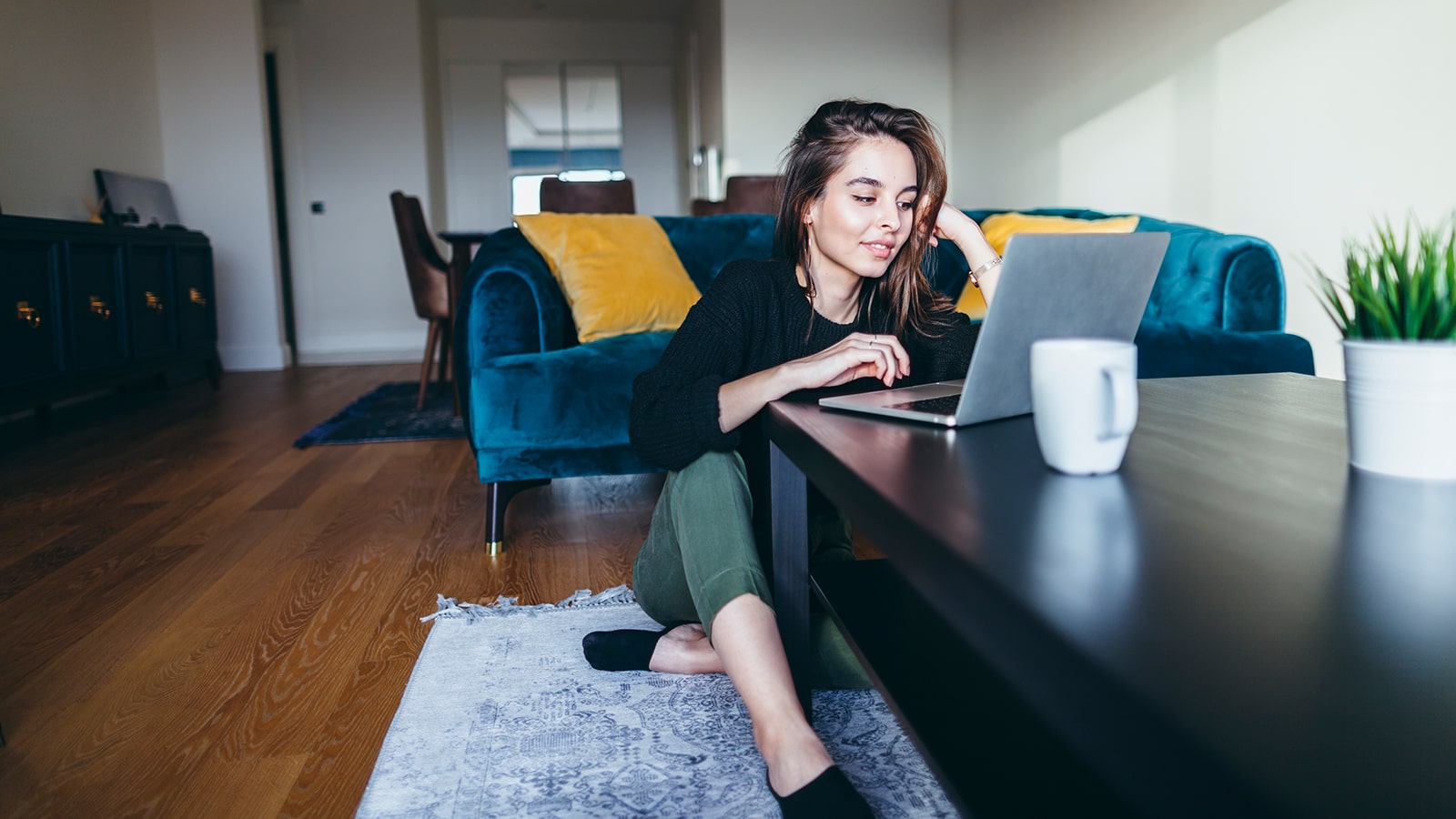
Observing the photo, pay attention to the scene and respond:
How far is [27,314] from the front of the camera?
3297 millimetres

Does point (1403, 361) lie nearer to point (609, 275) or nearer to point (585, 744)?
point (585, 744)

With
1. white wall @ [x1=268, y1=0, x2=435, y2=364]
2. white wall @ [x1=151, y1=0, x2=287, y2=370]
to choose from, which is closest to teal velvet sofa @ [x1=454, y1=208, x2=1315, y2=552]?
white wall @ [x1=151, y1=0, x2=287, y2=370]

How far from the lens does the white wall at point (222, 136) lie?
562 centimetres

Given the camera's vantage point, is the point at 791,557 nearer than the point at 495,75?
Yes

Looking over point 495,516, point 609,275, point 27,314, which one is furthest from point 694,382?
point 27,314

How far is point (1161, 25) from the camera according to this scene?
325cm

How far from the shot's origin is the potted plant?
0.66 metres

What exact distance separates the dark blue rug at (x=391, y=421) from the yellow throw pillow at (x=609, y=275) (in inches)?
45.4

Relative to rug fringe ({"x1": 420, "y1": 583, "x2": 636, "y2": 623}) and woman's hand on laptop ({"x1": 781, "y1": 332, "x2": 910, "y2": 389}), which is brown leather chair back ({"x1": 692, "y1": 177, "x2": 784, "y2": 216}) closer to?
rug fringe ({"x1": 420, "y1": 583, "x2": 636, "y2": 623})

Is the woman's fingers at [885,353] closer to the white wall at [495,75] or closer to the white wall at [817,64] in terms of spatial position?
the white wall at [817,64]

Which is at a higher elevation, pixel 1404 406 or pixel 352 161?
pixel 352 161

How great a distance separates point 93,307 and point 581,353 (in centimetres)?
281

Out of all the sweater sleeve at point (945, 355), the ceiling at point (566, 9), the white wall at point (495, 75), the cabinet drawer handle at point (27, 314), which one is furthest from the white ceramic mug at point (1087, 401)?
the white wall at point (495, 75)

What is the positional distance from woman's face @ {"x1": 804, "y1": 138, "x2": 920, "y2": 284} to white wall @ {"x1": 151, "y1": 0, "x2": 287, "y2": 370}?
5.38 meters
